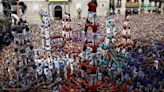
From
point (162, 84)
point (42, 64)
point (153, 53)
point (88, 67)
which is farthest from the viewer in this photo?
point (153, 53)

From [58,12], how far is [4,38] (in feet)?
67.6

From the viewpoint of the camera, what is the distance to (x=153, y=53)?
36562 mm

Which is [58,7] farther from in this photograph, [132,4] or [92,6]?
[92,6]

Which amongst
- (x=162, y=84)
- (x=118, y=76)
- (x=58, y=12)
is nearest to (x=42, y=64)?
(x=118, y=76)

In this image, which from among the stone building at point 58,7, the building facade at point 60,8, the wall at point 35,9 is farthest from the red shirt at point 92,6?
the wall at point 35,9

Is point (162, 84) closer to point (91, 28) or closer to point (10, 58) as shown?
point (91, 28)

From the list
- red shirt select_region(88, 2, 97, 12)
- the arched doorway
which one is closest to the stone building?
the arched doorway

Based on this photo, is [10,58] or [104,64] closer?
[104,64]

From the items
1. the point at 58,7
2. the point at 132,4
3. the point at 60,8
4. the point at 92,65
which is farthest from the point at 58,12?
the point at 92,65

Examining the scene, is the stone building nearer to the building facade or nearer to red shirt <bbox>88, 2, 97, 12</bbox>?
the building facade

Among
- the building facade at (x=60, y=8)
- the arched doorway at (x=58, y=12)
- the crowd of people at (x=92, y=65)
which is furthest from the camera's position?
the arched doorway at (x=58, y=12)

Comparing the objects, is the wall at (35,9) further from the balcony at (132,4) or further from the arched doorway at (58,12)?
the balcony at (132,4)

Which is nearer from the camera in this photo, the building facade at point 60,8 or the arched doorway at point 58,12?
the building facade at point 60,8

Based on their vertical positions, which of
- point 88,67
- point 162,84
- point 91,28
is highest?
point 91,28
